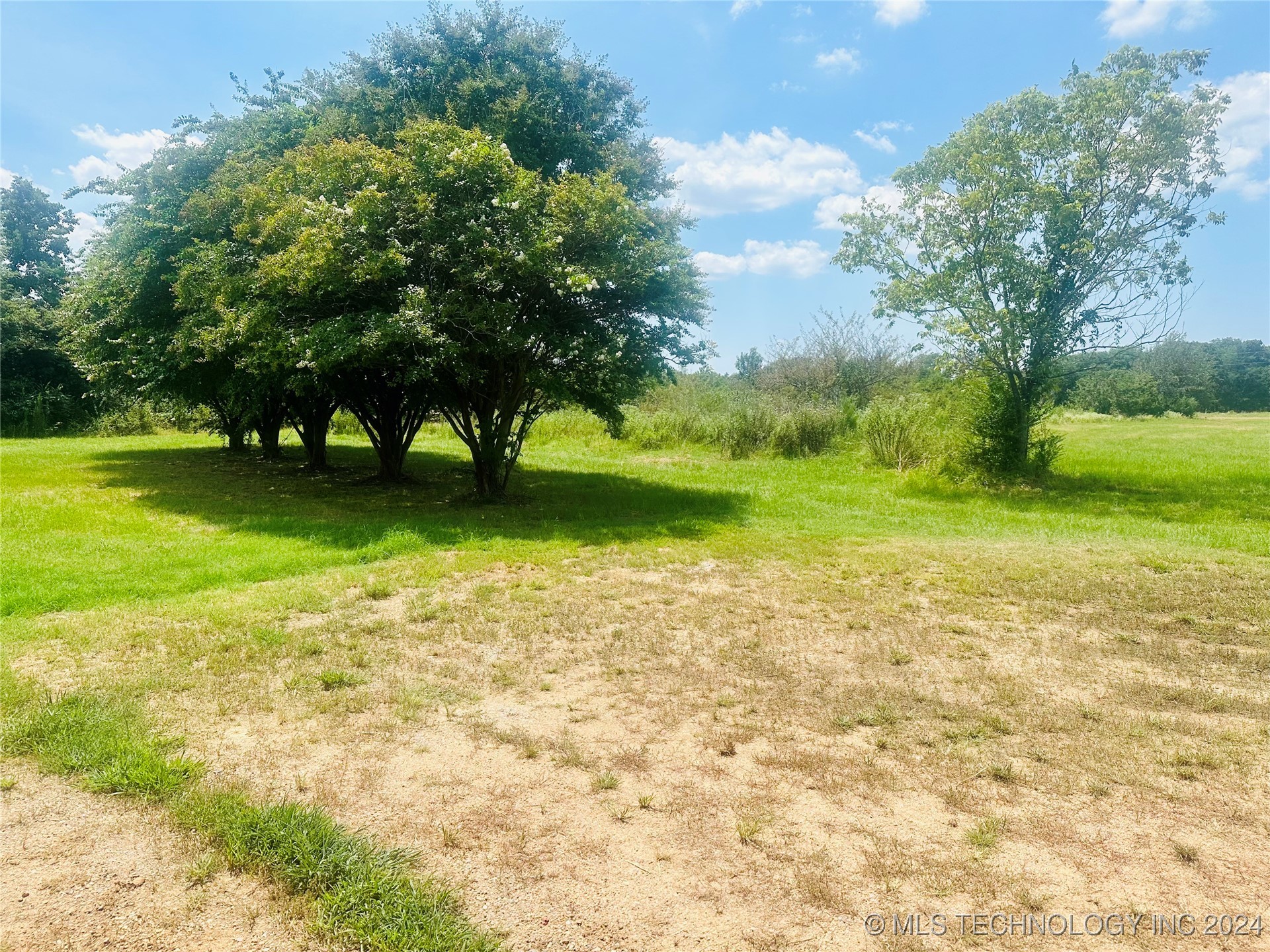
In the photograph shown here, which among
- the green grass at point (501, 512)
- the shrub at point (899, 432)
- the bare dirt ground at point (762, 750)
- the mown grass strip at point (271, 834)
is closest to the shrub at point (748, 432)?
the green grass at point (501, 512)

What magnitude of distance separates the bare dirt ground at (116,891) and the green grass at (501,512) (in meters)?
3.36

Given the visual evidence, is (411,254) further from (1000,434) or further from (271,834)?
(1000,434)

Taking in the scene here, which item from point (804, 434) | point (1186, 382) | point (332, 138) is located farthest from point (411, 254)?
point (1186, 382)

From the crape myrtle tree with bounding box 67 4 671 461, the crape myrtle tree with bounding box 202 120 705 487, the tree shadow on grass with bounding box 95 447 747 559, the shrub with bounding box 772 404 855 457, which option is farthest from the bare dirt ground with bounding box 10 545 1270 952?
the shrub with bounding box 772 404 855 457

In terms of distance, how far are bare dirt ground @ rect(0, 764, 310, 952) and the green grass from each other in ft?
11.0

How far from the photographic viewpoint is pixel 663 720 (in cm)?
377

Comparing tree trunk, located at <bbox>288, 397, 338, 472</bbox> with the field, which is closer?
the field

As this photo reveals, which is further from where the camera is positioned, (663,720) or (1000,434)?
(1000,434)

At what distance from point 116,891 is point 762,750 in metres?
2.50

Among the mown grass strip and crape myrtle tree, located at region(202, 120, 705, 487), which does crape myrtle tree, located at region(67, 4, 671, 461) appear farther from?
the mown grass strip

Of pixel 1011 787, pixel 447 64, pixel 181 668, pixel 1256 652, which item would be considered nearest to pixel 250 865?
pixel 181 668

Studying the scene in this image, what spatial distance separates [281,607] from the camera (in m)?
5.57

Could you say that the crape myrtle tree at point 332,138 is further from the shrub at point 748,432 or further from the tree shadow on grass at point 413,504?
the shrub at point 748,432

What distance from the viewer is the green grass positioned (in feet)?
22.4
